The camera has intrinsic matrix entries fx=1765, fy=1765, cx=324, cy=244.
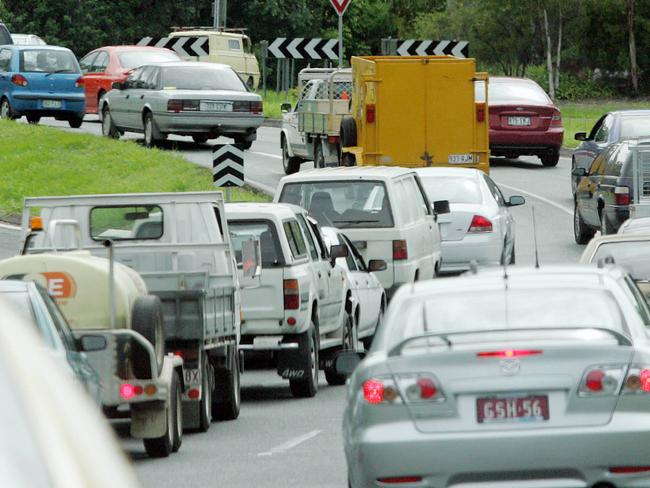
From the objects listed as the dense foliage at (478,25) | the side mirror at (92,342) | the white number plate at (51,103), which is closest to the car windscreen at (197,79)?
the white number plate at (51,103)

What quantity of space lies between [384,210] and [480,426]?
12.4 m

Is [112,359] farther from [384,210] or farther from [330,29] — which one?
[330,29]

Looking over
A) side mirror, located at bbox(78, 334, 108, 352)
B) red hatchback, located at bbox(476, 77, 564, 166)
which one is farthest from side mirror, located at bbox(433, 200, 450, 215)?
red hatchback, located at bbox(476, 77, 564, 166)

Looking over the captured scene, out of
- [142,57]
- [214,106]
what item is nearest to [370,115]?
[214,106]

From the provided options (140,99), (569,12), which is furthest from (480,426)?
(569,12)

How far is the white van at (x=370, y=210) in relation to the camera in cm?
1906

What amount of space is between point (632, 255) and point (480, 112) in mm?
14455

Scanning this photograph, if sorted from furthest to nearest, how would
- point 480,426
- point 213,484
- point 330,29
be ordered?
point 330,29, point 213,484, point 480,426

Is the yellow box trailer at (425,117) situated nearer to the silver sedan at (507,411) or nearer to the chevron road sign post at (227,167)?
the chevron road sign post at (227,167)

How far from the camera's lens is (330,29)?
88.4m

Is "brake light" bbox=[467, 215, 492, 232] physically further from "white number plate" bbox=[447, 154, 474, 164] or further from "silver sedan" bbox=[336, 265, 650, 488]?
"silver sedan" bbox=[336, 265, 650, 488]

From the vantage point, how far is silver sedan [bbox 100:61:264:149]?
1328 inches

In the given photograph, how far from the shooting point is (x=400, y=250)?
19.1 meters

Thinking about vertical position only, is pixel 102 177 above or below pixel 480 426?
below
